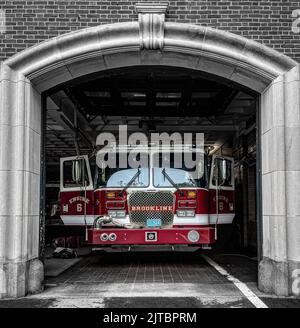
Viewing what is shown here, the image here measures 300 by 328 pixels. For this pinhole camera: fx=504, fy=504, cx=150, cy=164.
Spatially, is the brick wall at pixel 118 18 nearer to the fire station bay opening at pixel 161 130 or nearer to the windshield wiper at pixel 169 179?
the fire station bay opening at pixel 161 130

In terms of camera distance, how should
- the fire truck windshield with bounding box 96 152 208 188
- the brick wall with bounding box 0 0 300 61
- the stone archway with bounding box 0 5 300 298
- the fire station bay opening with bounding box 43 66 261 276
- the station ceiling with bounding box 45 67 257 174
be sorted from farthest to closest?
the station ceiling with bounding box 45 67 257 174, the fire truck windshield with bounding box 96 152 208 188, the fire station bay opening with bounding box 43 66 261 276, the brick wall with bounding box 0 0 300 61, the stone archway with bounding box 0 5 300 298

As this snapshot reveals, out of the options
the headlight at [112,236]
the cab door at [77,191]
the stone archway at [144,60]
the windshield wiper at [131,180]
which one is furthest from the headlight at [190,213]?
the stone archway at [144,60]

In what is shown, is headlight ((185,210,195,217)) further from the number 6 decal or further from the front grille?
the number 6 decal

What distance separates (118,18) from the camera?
8.52m

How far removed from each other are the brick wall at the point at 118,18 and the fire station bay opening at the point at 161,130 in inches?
38.6

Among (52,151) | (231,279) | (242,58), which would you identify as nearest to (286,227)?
(231,279)

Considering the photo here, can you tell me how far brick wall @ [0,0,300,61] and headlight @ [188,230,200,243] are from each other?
15.1 feet

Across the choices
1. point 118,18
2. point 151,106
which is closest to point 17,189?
point 118,18

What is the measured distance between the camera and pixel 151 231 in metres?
11.3

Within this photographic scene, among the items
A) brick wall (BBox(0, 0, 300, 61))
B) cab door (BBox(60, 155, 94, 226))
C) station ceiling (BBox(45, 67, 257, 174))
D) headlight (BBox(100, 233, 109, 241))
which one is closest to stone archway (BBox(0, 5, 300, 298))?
brick wall (BBox(0, 0, 300, 61))

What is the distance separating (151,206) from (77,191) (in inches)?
87.1

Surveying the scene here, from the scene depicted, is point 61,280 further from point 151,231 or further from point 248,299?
point 248,299

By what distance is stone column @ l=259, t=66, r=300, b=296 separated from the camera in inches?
314

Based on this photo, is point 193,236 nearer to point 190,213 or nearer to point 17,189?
point 190,213
